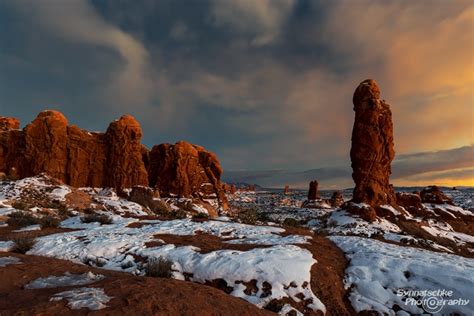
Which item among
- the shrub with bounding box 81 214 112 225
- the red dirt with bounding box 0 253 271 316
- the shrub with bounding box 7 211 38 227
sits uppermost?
the shrub with bounding box 7 211 38 227

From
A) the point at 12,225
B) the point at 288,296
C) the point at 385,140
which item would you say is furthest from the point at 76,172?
the point at 288,296

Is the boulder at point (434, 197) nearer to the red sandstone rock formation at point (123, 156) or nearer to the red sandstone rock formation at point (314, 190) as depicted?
the red sandstone rock formation at point (314, 190)

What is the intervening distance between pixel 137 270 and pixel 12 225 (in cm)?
1041

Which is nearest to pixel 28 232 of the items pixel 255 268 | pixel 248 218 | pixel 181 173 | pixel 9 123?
pixel 255 268

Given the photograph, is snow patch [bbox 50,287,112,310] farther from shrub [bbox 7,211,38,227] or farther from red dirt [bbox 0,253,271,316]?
shrub [bbox 7,211,38,227]

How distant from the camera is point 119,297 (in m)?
5.00

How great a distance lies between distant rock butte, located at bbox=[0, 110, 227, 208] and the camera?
47094 mm

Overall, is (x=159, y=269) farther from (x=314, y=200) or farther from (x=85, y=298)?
(x=314, y=200)

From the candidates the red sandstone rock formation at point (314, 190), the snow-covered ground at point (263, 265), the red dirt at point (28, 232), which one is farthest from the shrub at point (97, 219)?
the red sandstone rock formation at point (314, 190)

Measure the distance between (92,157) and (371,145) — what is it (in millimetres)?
42909

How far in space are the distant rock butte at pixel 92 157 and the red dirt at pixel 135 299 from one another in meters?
46.1

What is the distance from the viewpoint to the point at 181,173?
60250 mm

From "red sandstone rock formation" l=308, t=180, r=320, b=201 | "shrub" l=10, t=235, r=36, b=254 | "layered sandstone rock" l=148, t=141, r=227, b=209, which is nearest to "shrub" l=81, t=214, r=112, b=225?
"shrub" l=10, t=235, r=36, b=254

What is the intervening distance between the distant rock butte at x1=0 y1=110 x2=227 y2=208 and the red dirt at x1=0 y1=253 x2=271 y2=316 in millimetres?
46084
